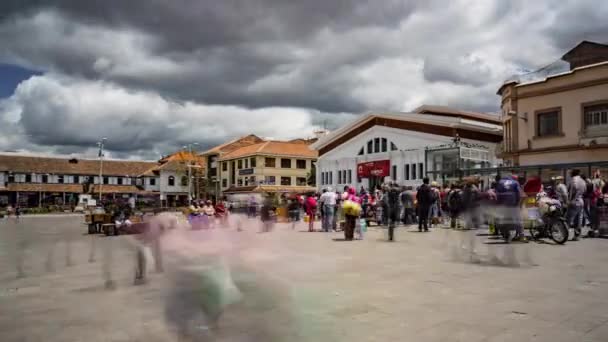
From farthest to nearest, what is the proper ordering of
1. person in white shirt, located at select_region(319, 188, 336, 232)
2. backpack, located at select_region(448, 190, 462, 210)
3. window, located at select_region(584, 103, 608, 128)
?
window, located at select_region(584, 103, 608, 128) → person in white shirt, located at select_region(319, 188, 336, 232) → backpack, located at select_region(448, 190, 462, 210)

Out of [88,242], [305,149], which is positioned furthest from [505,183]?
[305,149]

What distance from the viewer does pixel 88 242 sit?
17.2m

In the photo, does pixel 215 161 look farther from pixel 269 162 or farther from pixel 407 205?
pixel 407 205

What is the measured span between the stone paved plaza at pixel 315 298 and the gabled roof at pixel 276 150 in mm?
65277

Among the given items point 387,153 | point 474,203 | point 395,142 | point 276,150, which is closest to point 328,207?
point 474,203

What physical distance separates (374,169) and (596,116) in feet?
83.4

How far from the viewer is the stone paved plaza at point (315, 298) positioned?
570cm

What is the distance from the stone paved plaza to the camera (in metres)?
5.70

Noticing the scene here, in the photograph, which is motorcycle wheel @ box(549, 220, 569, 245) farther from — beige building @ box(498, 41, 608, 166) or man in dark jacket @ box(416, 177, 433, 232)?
beige building @ box(498, 41, 608, 166)

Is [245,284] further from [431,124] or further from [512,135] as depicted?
[431,124]

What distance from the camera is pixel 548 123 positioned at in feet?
114

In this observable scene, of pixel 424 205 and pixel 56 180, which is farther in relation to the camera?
pixel 56 180

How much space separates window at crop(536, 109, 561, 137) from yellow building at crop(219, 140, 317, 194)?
4199cm

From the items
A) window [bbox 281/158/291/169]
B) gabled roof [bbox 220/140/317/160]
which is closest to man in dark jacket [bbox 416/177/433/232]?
gabled roof [bbox 220/140/317/160]
